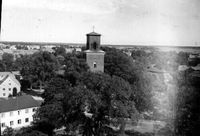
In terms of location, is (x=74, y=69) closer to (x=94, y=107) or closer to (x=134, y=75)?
(x=134, y=75)

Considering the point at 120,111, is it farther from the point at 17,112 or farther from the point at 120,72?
the point at 120,72

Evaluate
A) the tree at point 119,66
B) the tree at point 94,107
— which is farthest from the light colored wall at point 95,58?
the tree at point 94,107

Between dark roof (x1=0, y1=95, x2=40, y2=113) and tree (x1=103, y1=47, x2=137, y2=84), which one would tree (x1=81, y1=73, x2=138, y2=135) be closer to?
dark roof (x1=0, y1=95, x2=40, y2=113)

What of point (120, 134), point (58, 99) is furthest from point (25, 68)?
point (120, 134)

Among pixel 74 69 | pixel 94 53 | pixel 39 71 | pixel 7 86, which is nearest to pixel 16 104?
pixel 7 86

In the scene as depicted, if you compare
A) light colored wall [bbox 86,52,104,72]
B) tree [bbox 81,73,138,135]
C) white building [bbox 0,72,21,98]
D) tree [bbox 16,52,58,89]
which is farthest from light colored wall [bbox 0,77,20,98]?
tree [bbox 81,73,138,135]

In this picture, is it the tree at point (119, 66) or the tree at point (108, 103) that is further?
the tree at point (119, 66)

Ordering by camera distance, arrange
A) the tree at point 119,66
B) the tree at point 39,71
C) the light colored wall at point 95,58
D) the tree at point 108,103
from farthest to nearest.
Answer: the tree at point 39,71, the light colored wall at point 95,58, the tree at point 119,66, the tree at point 108,103

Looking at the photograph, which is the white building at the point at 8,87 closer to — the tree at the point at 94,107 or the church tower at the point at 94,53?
the church tower at the point at 94,53
